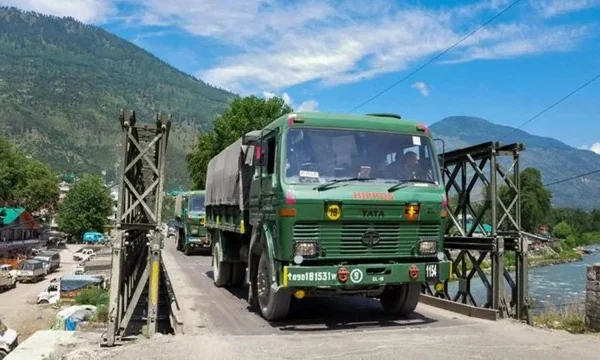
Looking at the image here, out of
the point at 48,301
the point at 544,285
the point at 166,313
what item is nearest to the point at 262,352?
the point at 166,313

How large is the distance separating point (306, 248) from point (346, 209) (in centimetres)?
76

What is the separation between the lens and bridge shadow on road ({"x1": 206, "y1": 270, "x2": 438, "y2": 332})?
866 cm

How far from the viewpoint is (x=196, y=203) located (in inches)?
974

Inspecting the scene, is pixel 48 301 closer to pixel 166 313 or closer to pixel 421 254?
pixel 166 313

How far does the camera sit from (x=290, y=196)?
8.02m

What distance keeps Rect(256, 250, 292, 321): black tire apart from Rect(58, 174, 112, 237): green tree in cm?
8417

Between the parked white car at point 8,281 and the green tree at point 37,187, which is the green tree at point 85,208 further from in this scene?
the parked white car at point 8,281

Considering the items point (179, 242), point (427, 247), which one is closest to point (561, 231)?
point (179, 242)

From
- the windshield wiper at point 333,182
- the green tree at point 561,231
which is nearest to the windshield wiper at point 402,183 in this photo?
the windshield wiper at point 333,182

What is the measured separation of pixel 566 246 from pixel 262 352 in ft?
339

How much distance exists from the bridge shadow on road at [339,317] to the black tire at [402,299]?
0.38 ft

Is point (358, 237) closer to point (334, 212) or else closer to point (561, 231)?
point (334, 212)

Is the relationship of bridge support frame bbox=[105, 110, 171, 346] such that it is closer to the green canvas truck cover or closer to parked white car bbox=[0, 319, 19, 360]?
the green canvas truck cover

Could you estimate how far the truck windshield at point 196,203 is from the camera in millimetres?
24562
